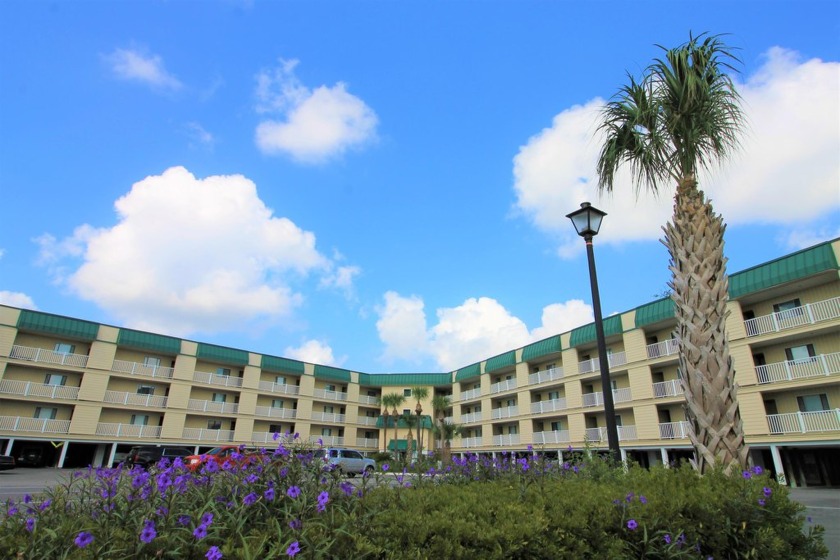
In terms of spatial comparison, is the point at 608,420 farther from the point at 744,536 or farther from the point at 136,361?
the point at 136,361

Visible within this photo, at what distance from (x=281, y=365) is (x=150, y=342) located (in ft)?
41.3

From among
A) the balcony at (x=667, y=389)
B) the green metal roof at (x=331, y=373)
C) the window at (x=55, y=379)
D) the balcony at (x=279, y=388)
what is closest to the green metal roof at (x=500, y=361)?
the balcony at (x=667, y=389)

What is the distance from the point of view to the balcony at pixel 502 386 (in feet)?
140

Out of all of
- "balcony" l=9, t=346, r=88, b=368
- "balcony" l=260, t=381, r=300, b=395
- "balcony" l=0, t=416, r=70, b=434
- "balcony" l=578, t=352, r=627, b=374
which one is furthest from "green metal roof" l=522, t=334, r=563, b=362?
"balcony" l=0, t=416, r=70, b=434

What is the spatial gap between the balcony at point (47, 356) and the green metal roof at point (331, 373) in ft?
70.5

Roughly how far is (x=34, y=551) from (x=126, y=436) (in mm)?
39148

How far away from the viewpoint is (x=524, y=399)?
133 ft

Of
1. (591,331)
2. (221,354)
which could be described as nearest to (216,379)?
(221,354)

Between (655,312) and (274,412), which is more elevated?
(655,312)

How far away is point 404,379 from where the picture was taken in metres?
55.2

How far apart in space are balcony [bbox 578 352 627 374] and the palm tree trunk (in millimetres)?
25198

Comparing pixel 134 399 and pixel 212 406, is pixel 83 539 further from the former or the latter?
pixel 212 406

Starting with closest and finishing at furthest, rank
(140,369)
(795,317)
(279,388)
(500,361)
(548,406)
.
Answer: (795,317), (140,369), (548,406), (500,361), (279,388)

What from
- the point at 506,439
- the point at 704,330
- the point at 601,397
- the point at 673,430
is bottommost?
the point at 506,439
